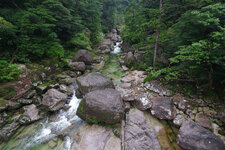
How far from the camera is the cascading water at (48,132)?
455 centimetres

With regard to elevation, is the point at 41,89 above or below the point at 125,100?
above

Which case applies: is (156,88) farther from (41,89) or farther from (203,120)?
(41,89)

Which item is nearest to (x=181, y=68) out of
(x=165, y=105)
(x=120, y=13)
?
(x=165, y=105)

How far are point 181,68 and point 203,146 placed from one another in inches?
166

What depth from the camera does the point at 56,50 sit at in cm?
999

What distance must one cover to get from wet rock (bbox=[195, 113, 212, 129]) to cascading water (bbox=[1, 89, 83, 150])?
635 centimetres

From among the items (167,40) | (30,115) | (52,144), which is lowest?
(52,144)

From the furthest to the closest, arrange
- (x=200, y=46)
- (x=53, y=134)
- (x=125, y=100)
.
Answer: (x=125, y=100)
(x=53, y=134)
(x=200, y=46)

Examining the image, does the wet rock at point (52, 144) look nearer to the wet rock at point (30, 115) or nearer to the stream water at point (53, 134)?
the stream water at point (53, 134)

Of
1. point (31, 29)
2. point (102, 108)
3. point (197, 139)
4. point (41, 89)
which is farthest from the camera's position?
point (31, 29)

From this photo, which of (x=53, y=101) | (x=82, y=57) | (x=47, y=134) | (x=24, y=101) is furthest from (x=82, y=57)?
(x=47, y=134)

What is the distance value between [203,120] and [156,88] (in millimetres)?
2961

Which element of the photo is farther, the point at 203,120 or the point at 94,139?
the point at 203,120

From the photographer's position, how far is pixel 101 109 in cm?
514
